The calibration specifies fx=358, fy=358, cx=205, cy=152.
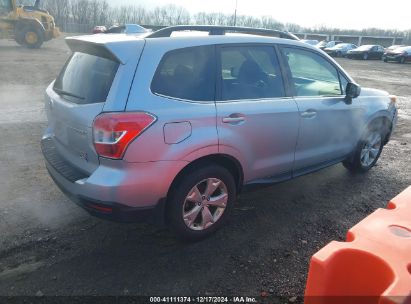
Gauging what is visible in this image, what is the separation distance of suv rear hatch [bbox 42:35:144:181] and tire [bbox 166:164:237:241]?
0.74 m

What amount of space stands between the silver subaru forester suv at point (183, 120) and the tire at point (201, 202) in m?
0.01

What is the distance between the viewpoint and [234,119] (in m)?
3.11

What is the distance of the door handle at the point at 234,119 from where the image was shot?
3.06m

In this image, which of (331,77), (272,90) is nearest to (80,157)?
(272,90)

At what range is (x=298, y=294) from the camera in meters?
2.72

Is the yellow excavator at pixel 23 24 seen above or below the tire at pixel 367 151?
above

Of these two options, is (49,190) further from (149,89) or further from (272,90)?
(272,90)

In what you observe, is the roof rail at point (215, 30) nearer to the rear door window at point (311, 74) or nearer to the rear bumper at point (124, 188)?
the rear door window at point (311, 74)

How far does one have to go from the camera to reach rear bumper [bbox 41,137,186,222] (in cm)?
266

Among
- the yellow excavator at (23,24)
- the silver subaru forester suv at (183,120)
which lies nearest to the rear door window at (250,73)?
the silver subaru forester suv at (183,120)

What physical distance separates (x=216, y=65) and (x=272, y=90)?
0.70 meters

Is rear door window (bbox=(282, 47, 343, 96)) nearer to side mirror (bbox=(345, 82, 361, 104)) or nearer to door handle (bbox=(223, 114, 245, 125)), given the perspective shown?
side mirror (bbox=(345, 82, 361, 104))

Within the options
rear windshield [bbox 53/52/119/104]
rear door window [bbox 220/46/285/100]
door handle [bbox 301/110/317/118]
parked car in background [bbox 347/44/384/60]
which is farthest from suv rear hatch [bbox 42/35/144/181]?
parked car in background [bbox 347/44/384/60]

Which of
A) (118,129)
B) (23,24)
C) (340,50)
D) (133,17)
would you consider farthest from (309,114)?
(133,17)
